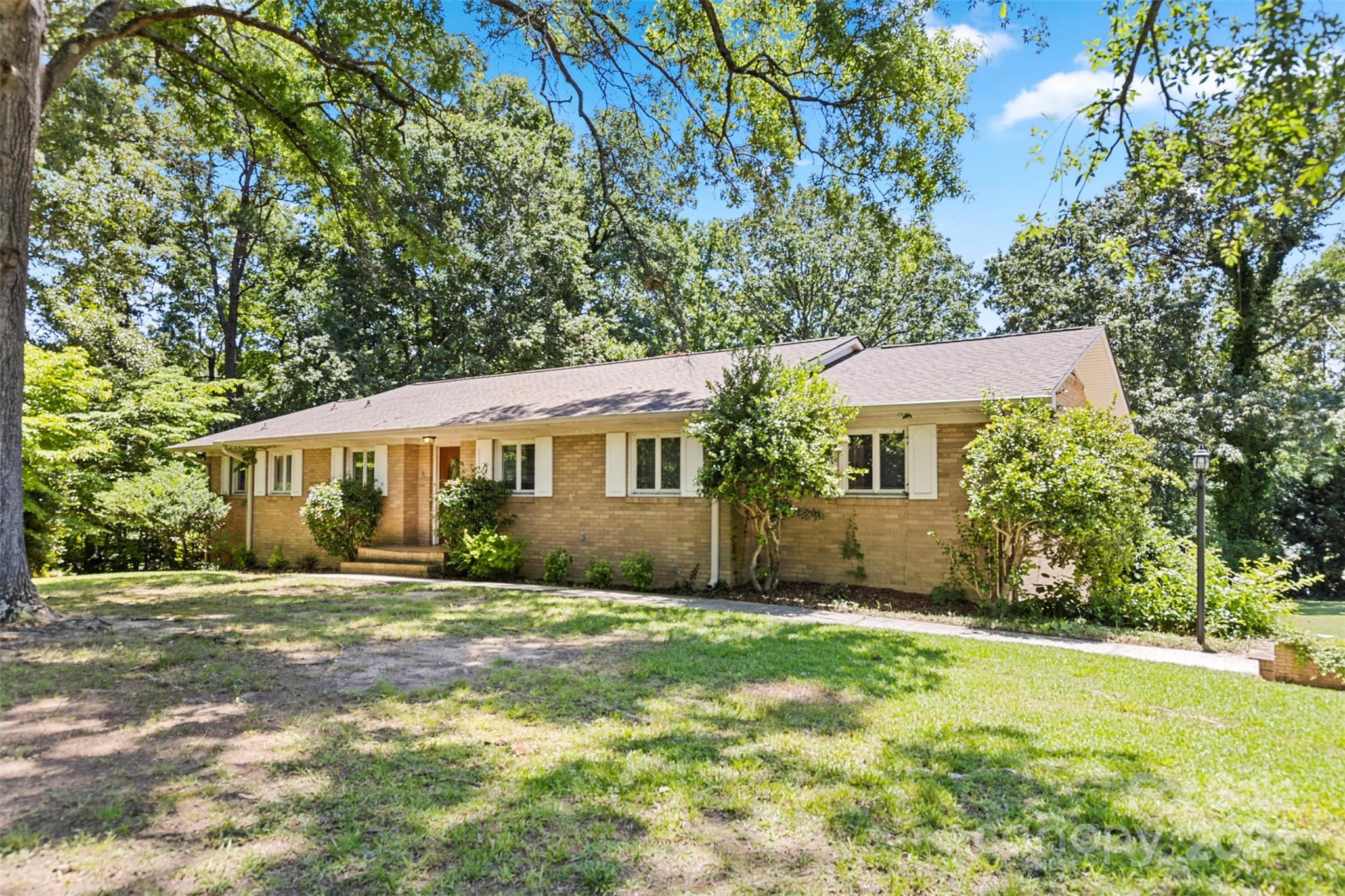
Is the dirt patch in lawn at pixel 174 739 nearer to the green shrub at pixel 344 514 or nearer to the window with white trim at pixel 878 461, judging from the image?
the window with white trim at pixel 878 461

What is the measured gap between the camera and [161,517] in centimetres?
1678

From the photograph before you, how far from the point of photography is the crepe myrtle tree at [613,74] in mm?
9398

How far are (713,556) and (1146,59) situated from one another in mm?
8488

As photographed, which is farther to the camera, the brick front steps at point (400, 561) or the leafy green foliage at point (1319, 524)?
the leafy green foliage at point (1319, 524)

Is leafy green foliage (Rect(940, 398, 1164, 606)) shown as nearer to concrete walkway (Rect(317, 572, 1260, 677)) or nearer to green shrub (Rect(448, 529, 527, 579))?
concrete walkway (Rect(317, 572, 1260, 677))

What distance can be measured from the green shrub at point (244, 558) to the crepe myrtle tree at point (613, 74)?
924 centimetres

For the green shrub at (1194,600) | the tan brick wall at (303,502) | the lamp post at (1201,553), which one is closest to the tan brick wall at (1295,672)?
the lamp post at (1201,553)

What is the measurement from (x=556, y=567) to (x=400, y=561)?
3913 mm

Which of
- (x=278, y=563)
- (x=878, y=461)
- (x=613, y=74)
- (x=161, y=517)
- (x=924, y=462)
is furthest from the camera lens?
(x=161, y=517)

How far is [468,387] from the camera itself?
17.7 meters

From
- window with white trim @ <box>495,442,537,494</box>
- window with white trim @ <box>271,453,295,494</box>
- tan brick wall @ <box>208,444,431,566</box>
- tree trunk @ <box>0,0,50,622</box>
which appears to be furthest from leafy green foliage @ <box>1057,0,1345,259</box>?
window with white trim @ <box>271,453,295,494</box>

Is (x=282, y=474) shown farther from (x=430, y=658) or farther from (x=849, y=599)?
(x=849, y=599)

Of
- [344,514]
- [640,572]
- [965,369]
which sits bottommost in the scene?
[640,572]

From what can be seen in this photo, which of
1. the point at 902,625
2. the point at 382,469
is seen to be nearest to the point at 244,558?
the point at 382,469
